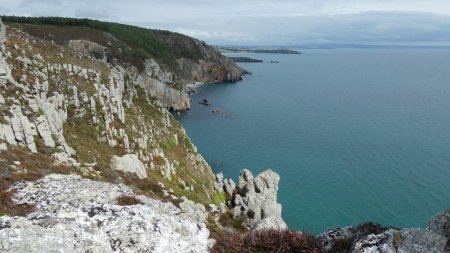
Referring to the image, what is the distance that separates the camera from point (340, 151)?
9812 cm

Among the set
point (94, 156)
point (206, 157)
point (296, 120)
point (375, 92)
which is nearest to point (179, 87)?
point (296, 120)

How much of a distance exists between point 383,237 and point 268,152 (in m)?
86.1

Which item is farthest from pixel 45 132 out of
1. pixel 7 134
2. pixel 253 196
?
pixel 253 196

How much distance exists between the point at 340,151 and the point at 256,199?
45648 millimetres

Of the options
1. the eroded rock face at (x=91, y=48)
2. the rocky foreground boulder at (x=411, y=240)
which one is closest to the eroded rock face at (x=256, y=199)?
the rocky foreground boulder at (x=411, y=240)

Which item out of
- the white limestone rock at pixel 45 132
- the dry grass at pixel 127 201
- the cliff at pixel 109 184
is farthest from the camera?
the white limestone rock at pixel 45 132

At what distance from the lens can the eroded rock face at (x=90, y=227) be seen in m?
13.5

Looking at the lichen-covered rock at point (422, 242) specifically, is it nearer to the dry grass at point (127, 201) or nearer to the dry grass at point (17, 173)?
the dry grass at point (127, 201)

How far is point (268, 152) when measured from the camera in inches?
3925

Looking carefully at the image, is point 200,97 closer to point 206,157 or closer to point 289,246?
point 206,157

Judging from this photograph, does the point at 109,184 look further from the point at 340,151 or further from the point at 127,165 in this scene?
the point at 340,151

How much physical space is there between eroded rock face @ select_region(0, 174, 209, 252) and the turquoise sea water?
160ft

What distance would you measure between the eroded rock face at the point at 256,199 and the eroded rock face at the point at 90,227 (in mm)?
36572

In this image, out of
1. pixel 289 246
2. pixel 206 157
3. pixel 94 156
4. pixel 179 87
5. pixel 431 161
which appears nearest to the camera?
pixel 289 246
